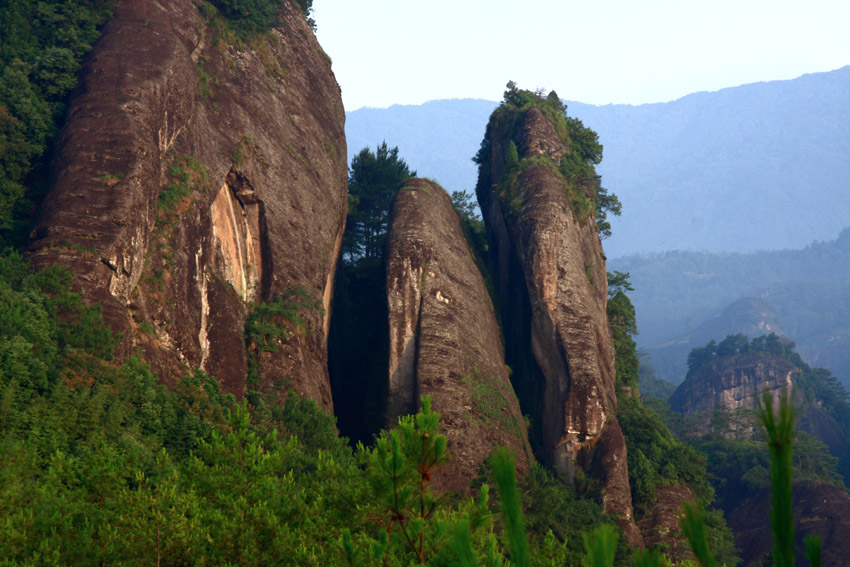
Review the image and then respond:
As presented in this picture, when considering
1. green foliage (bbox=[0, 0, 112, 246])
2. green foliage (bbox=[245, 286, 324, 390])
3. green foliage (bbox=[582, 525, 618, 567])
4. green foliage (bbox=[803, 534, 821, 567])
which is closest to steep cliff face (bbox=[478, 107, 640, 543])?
green foliage (bbox=[245, 286, 324, 390])

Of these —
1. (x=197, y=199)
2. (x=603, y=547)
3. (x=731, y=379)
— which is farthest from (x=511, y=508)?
(x=731, y=379)

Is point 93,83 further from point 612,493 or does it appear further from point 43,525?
point 612,493

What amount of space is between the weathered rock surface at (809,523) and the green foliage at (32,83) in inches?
1720

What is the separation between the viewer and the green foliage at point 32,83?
26.9m

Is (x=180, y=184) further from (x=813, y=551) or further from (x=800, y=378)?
(x=800, y=378)

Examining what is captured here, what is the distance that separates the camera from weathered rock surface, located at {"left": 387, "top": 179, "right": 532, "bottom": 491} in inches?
1308

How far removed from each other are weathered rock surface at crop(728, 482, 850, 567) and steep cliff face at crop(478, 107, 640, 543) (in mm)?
17273

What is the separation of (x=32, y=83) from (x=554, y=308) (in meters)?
25.8

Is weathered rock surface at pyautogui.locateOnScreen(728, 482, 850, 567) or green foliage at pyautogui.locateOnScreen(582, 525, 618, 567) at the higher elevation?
green foliage at pyautogui.locateOnScreen(582, 525, 618, 567)

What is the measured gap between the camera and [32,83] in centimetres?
2903

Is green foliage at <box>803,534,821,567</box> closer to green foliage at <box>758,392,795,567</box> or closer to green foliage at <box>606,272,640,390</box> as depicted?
green foliage at <box>758,392,795,567</box>

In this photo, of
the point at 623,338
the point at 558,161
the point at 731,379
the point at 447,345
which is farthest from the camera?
the point at 731,379

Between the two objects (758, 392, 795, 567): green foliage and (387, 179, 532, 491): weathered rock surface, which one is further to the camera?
(387, 179, 532, 491): weathered rock surface

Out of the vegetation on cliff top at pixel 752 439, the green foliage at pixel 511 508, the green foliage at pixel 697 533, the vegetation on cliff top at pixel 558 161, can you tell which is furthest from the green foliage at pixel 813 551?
the vegetation on cliff top at pixel 558 161
